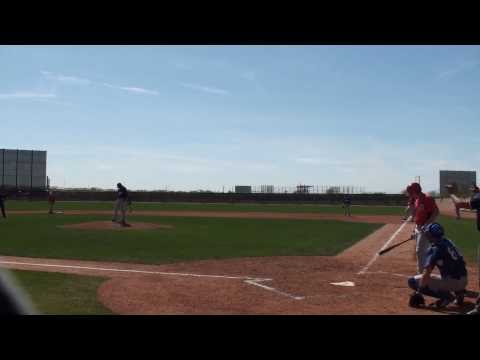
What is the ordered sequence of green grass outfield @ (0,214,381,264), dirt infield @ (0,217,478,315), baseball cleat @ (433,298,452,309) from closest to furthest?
dirt infield @ (0,217,478,315)
baseball cleat @ (433,298,452,309)
green grass outfield @ (0,214,381,264)

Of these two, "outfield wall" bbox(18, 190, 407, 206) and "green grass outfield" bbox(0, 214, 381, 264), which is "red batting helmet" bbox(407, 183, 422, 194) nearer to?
"green grass outfield" bbox(0, 214, 381, 264)

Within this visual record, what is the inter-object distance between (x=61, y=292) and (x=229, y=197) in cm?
6791

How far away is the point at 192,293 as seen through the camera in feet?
24.0

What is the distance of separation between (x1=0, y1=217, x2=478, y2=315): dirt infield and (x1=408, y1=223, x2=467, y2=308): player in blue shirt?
0.24 metres

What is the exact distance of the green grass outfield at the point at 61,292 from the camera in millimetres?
5907

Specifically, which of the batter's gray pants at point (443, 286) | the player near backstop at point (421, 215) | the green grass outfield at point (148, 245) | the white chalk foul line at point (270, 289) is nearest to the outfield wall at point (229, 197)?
the green grass outfield at point (148, 245)

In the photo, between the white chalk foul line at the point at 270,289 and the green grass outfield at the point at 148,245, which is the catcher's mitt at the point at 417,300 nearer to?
the white chalk foul line at the point at 270,289

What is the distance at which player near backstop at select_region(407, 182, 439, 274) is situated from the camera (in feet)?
27.2

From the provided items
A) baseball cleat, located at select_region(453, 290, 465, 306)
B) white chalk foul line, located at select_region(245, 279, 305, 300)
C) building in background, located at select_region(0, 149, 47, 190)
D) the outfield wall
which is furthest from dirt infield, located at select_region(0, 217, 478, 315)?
building in background, located at select_region(0, 149, 47, 190)

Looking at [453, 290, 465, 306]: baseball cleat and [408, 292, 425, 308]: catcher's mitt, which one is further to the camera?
[453, 290, 465, 306]: baseball cleat

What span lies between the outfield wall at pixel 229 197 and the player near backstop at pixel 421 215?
207ft

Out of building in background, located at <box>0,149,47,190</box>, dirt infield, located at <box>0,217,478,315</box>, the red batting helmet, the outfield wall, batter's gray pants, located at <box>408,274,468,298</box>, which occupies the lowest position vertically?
dirt infield, located at <box>0,217,478,315</box>
